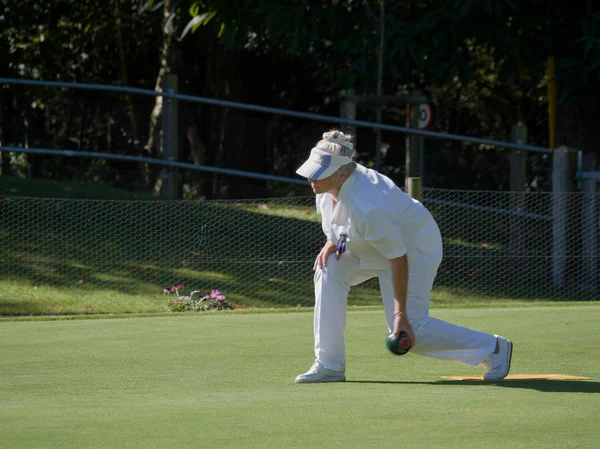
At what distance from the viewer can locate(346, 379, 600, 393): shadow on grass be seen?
565 centimetres

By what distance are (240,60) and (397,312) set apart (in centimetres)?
1425

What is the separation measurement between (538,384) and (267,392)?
1501 mm

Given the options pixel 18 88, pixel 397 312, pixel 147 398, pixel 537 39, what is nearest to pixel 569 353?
pixel 397 312

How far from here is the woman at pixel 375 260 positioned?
564 centimetres

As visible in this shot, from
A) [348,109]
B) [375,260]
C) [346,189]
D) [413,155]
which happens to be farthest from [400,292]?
[348,109]

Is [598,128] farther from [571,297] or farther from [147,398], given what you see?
[147,398]

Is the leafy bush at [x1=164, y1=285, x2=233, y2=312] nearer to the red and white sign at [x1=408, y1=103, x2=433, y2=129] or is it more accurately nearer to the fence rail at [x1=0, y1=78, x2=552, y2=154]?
the fence rail at [x1=0, y1=78, x2=552, y2=154]

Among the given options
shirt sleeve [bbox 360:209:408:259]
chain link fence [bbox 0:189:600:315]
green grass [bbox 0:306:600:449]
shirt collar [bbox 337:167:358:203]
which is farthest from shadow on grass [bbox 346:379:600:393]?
chain link fence [bbox 0:189:600:315]

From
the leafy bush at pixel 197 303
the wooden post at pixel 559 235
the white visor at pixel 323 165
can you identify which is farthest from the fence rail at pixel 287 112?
the white visor at pixel 323 165

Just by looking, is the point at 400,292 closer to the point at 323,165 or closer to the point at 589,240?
the point at 323,165

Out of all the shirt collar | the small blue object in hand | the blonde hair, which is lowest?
the small blue object in hand

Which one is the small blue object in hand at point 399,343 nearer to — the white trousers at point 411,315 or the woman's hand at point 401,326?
the woman's hand at point 401,326

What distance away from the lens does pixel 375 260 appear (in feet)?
19.5

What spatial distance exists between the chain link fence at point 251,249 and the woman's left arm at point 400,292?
21.8 ft
